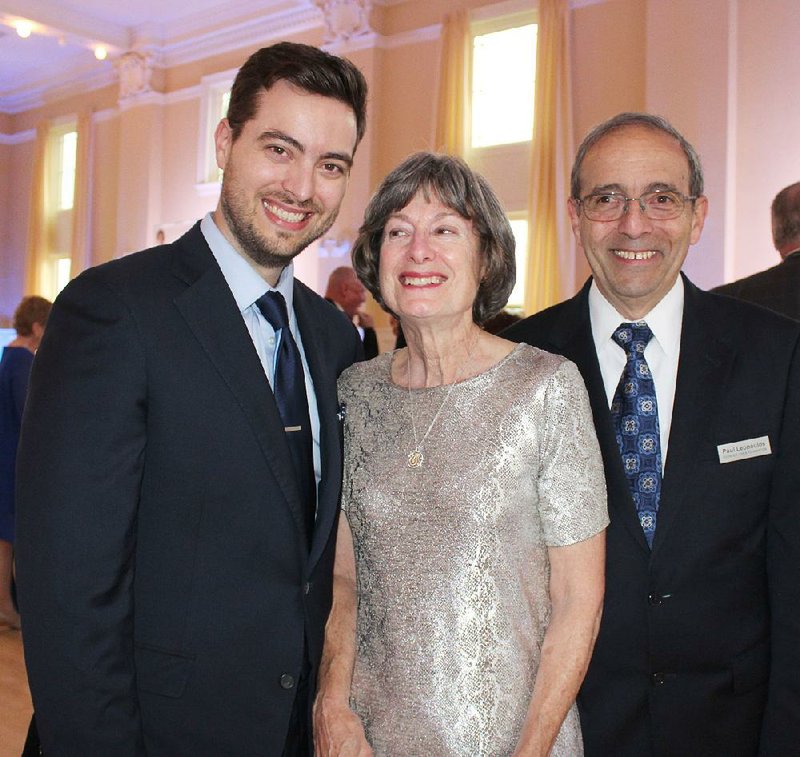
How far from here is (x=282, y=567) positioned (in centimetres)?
169

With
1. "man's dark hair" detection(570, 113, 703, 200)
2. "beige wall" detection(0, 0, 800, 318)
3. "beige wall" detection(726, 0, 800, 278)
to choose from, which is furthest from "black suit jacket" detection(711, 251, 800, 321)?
"beige wall" detection(726, 0, 800, 278)

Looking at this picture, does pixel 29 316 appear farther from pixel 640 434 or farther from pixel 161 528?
pixel 640 434

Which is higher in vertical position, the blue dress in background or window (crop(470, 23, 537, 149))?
window (crop(470, 23, 537, 149))

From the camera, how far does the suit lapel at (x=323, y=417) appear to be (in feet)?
5.80

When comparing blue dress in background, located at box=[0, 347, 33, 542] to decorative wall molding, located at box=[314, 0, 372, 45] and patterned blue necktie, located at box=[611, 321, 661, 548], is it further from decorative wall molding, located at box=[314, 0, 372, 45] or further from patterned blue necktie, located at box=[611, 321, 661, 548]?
decorative wall molding, located at box=[314, 0, 372, 45]

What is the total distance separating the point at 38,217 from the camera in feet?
51.2

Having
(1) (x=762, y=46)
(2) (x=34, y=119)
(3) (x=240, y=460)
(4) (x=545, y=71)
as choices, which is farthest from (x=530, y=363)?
(2) (x=34, y=119)

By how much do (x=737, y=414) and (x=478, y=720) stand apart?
0.86 meters

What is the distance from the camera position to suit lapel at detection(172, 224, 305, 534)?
1.65 m

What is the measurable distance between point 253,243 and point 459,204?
452 mm

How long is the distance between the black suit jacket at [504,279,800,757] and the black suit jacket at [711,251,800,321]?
1377 millimetres

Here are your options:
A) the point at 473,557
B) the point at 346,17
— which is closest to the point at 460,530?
the point at 473,557

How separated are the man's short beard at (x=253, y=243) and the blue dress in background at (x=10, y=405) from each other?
3818mm

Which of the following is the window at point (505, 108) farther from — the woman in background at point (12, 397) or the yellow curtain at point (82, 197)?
the yellow curtain at point (82, 197)
